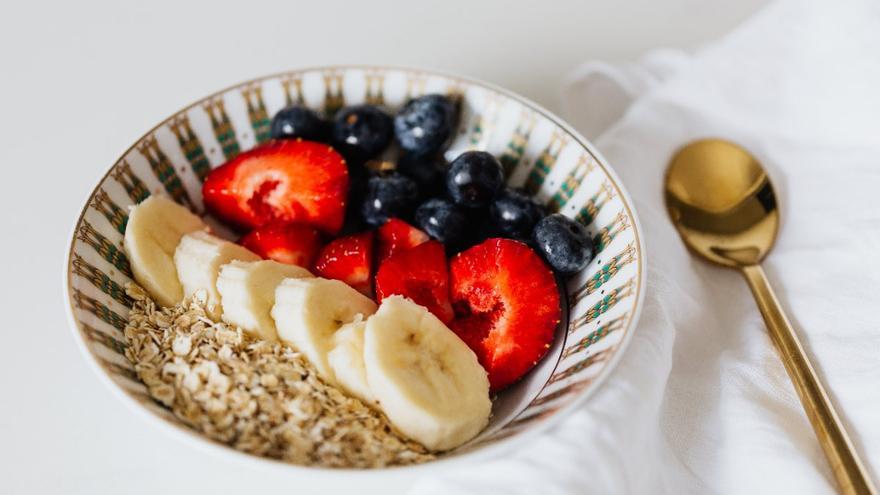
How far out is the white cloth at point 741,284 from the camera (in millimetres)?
782

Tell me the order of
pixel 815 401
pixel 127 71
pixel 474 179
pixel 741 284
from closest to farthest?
pixel 815 401
pixel 474 179
pixel 741 284
pixel 127 71

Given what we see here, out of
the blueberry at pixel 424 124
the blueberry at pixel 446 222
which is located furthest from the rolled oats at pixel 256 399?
the blueberry at pixel 424 124

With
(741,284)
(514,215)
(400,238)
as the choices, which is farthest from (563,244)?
(741,284)

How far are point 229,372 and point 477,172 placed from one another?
418 millimetres

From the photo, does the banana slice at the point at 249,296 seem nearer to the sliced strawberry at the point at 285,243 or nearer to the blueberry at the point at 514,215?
the sliced strawberry at the point at 285,243

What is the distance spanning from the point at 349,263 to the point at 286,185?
16cm

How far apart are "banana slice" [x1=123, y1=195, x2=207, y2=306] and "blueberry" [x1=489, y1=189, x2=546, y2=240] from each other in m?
0.43

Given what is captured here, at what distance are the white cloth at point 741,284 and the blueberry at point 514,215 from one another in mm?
177

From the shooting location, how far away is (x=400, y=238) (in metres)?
0.99

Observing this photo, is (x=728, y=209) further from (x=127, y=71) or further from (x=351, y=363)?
(x=127, y=71)

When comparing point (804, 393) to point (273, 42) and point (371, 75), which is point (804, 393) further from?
point (273, 42)

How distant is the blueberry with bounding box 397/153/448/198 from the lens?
1079mm

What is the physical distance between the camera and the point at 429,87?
1.14 m

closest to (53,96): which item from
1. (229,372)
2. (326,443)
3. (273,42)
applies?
(273,42)
